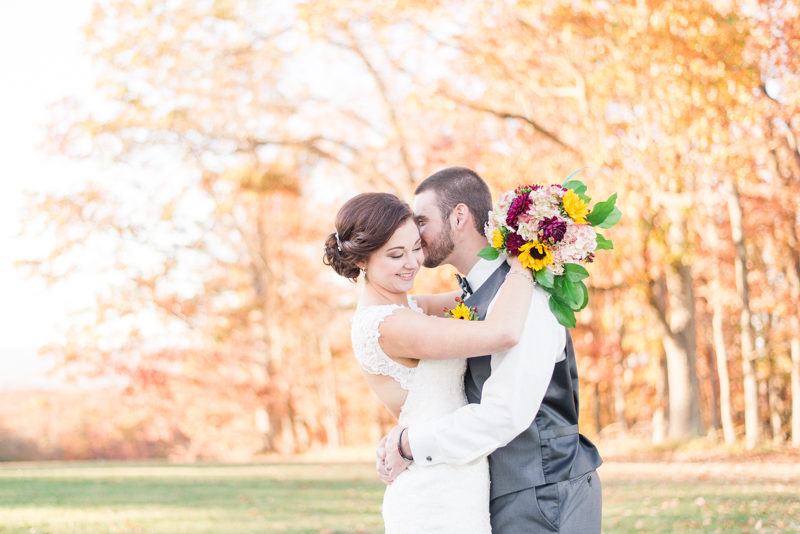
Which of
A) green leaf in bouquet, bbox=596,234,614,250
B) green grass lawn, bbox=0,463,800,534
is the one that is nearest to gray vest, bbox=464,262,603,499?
green leaf in bouquet, bbox=596,234,614,250

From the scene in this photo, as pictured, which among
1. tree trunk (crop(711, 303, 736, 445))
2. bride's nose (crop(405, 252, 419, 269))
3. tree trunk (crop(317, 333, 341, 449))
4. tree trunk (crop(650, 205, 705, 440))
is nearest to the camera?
bride's nose (crop(405, 252, 419, 269))

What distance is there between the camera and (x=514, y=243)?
285 cm

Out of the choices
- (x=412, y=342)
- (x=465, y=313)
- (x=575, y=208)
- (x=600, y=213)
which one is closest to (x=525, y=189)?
(x=575, y=208)

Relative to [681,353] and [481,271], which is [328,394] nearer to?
[681,353]

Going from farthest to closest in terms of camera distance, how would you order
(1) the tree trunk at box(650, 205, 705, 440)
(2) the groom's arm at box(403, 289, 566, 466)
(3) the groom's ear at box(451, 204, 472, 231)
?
1. (1) the tree trunk at box(650, 205, 705, 440)
2. (3) the groom's ear at box(451, 204, 472, 231)
3. (2) the groom's arm at box(403, 289, 566, 466)

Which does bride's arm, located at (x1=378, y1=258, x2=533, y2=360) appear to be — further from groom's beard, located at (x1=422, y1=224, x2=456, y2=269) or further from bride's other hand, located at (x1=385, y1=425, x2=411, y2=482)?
groom's beard, located at (x1=422, y1=224, x2=456, y2=269)

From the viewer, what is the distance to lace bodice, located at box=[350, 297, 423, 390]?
2.95m

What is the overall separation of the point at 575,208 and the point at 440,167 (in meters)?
12.9

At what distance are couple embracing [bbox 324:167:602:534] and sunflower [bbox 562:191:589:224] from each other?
0.93 feet

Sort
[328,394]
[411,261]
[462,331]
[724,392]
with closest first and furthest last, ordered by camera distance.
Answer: [462,331]
[411,261]
[724,392]
[328,394]

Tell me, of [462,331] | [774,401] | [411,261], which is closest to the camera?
[462,331]

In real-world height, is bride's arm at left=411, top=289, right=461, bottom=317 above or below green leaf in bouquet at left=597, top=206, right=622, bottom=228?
below

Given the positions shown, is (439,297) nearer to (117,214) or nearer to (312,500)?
(312,500)

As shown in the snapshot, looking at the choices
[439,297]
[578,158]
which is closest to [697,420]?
[578,158]
